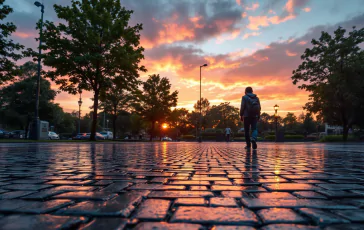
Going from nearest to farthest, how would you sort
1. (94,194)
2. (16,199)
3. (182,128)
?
(16,199) < (94,194) < (182,128)

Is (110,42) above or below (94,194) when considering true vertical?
above

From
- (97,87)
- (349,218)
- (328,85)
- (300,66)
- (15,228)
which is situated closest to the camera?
(15,228)

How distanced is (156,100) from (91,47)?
1763cm

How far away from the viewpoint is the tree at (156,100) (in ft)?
116

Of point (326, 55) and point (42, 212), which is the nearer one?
point (42, 212)

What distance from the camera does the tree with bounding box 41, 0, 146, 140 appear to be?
17.9 m

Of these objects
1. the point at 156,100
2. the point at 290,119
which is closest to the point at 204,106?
the point at 156,100

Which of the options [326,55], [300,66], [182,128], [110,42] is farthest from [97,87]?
[182,128]

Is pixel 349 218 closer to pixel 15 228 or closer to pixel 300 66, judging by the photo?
pixel 15 228

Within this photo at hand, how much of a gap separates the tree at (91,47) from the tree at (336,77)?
21.4m

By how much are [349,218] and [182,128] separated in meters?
74.0

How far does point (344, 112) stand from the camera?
28.4 meters

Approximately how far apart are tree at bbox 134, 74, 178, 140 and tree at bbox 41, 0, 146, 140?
592 inches

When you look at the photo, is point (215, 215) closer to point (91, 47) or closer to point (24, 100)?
point (91, 47)
